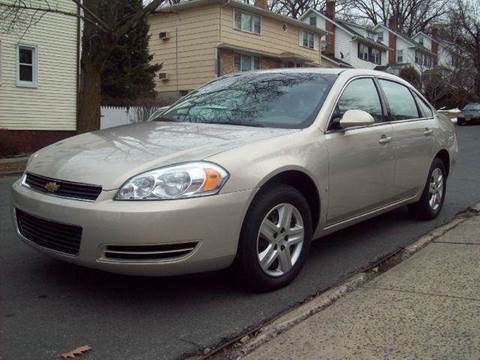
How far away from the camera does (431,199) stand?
19.8 feet

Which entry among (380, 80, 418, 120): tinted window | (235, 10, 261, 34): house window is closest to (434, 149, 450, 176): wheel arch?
(380, 80, 418, 120): tinted window

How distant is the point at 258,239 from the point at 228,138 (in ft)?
2.38

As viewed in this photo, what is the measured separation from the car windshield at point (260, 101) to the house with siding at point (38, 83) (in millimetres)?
12369

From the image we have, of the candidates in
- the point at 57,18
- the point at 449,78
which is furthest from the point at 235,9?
the point at 449,78

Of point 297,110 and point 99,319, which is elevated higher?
point 297,110

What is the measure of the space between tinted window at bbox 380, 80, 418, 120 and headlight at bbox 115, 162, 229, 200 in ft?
8.53

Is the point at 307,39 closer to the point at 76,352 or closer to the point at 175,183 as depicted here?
the point at 175,183

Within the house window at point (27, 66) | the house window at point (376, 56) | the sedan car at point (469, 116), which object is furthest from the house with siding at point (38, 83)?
the house window at point (376, 56)

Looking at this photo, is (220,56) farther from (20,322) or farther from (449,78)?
(20,322)

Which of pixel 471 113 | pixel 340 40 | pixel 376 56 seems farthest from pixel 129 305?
pixel 376 56

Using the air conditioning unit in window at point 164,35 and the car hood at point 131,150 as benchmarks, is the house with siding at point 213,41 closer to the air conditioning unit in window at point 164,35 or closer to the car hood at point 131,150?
the air conditioning unit in window at point 164,35

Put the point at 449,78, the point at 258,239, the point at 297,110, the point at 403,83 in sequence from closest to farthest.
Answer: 1. the point at 258,239
2. the point at 297,110
3. the point at 403,83
4. the point at 449,78

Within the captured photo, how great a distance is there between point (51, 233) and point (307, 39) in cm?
3440

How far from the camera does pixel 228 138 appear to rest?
386cm
